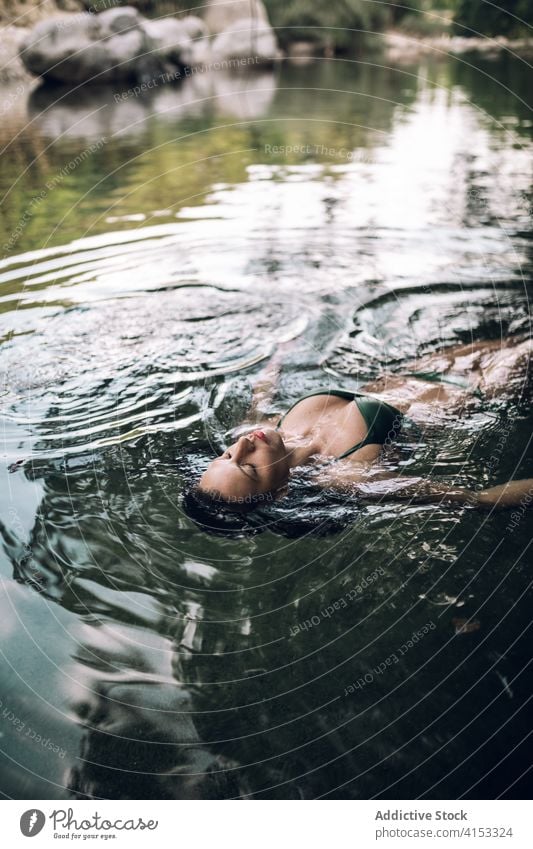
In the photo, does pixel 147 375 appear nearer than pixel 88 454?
No

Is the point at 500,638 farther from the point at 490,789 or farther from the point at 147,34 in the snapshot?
the point at 147,34

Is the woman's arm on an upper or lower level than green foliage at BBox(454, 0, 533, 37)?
lower

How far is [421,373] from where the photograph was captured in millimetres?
4109

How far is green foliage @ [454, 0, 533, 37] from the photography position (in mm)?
22562

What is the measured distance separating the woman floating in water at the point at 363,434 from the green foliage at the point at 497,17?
20.9m

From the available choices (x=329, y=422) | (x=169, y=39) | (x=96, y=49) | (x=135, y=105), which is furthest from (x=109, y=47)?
(x=329, y=422)

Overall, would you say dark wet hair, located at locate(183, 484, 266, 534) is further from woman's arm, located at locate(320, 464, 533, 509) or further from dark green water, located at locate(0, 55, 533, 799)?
woman's arm, located at locate(320, 464, 533, 509)

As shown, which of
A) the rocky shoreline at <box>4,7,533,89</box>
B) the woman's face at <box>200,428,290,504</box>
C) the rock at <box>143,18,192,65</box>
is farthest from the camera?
the rock at <box>143,18,192,65</box>

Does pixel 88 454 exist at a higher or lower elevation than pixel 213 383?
lower

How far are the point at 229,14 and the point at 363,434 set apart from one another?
23116mm
